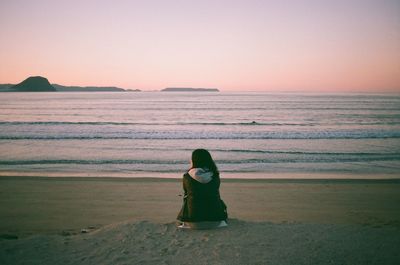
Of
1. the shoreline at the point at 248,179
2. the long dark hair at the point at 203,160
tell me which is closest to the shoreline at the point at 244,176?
the shoreline at the point at 248,179

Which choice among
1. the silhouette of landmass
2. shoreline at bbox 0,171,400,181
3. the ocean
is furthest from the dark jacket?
the silhouette of landmass

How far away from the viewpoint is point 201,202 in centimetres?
600

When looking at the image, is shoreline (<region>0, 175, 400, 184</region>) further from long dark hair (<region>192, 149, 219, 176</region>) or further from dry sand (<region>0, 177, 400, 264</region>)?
long dark hair (<region>192, 149, 219, 176</region>)

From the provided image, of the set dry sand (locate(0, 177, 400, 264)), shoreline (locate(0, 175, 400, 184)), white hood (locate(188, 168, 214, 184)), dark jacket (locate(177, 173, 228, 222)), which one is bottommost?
shoreline (locate(0, 175, 400, 184))

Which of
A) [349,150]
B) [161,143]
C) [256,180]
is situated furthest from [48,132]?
[349,150]

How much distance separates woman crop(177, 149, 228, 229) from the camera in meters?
5.90

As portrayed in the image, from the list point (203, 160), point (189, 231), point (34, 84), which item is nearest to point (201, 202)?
point (189, 231)

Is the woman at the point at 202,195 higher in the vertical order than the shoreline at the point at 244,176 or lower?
higher

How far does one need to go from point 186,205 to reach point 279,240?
1.81 metres

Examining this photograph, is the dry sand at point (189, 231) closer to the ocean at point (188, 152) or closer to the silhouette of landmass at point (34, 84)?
the ocean at point (188, 152)

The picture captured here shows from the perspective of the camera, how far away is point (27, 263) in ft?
16.5

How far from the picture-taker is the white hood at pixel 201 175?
5.85 metres

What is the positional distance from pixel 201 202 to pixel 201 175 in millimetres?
543

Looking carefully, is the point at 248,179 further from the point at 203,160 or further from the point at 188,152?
the point at 188,152
